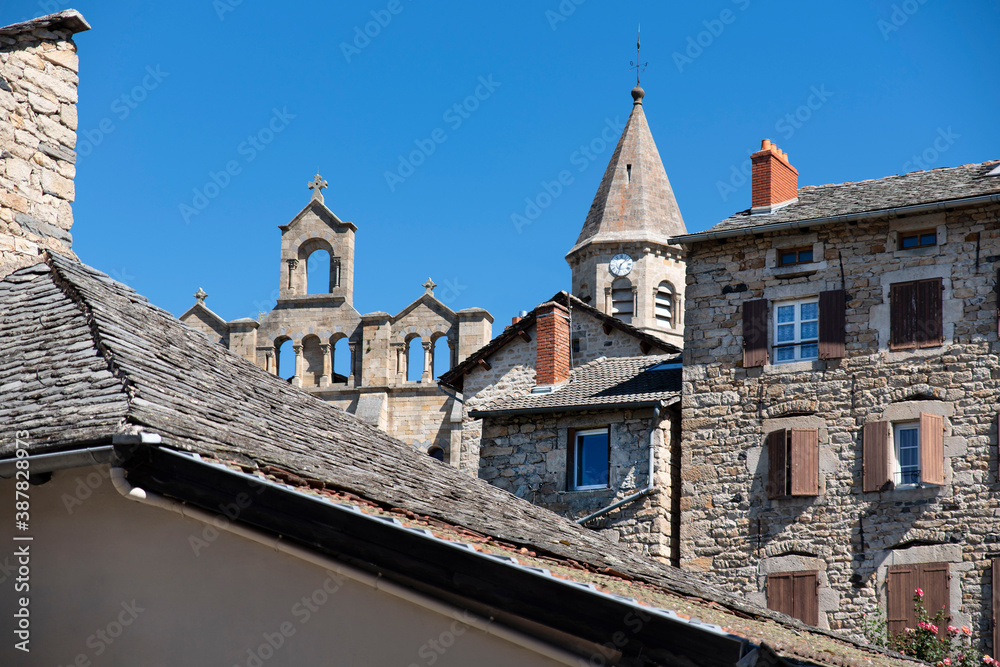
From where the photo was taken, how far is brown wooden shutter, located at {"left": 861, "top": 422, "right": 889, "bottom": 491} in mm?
20031

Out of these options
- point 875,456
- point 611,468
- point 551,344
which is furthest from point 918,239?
point 551,344

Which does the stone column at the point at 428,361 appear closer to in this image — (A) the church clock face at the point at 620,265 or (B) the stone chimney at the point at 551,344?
(A) the church clock face at the point at 620,265

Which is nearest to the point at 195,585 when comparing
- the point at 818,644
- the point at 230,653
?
the point at 230,653

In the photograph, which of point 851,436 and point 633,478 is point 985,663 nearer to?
point 851,436

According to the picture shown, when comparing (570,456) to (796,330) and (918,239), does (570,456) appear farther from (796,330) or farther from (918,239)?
(918,239)

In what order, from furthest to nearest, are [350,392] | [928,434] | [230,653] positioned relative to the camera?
[350,392] → [928,434] → [230,653]

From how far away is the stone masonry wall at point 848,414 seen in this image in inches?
771

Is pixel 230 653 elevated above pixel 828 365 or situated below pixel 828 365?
below

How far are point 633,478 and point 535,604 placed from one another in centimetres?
1684

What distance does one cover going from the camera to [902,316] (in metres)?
20.6

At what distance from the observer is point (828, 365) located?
68.8 ft

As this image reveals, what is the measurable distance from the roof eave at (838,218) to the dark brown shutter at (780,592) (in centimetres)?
590

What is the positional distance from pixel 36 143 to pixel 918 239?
608 inches

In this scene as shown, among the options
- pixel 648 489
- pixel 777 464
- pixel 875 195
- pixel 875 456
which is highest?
pixel 875 195
